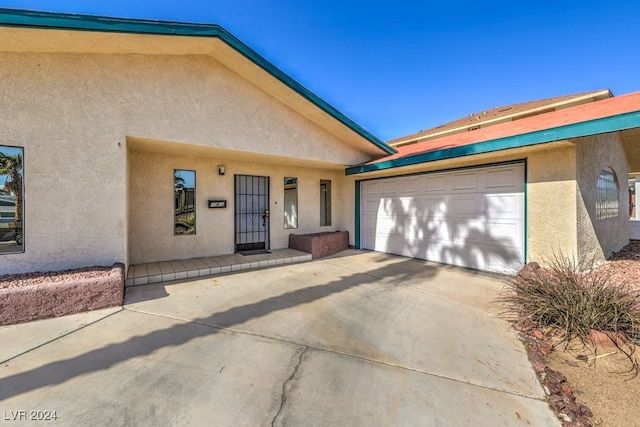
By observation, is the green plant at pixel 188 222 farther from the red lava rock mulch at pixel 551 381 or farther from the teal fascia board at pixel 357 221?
Result: the red lava rock mulch at pixel 551 381

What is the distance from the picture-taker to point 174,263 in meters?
6.98

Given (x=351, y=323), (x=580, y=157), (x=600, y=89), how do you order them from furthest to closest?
(x=600, y=89), (x=580, y=157), (x=351, y=323)

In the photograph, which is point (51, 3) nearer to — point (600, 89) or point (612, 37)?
point (612, 37)

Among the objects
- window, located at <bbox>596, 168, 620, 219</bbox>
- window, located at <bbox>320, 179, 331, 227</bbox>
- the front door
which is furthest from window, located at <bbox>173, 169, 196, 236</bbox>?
window, located at <bbox>596, 168, 620, 219</bbox>

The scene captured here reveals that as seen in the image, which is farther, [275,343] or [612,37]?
[612,37]

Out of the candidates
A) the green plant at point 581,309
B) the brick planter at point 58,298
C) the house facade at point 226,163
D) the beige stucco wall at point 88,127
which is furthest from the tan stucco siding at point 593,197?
the brick planter at point 58,298

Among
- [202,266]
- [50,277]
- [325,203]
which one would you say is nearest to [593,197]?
[325,203]

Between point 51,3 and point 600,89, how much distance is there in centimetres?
2094

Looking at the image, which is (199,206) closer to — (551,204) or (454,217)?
(454,217)

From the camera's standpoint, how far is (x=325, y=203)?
1046cm

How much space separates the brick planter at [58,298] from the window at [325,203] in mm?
6915

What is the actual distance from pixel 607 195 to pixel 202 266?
1096cm

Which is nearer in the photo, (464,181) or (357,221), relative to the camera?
(464,181)

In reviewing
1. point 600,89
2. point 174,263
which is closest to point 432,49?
point 600,89
